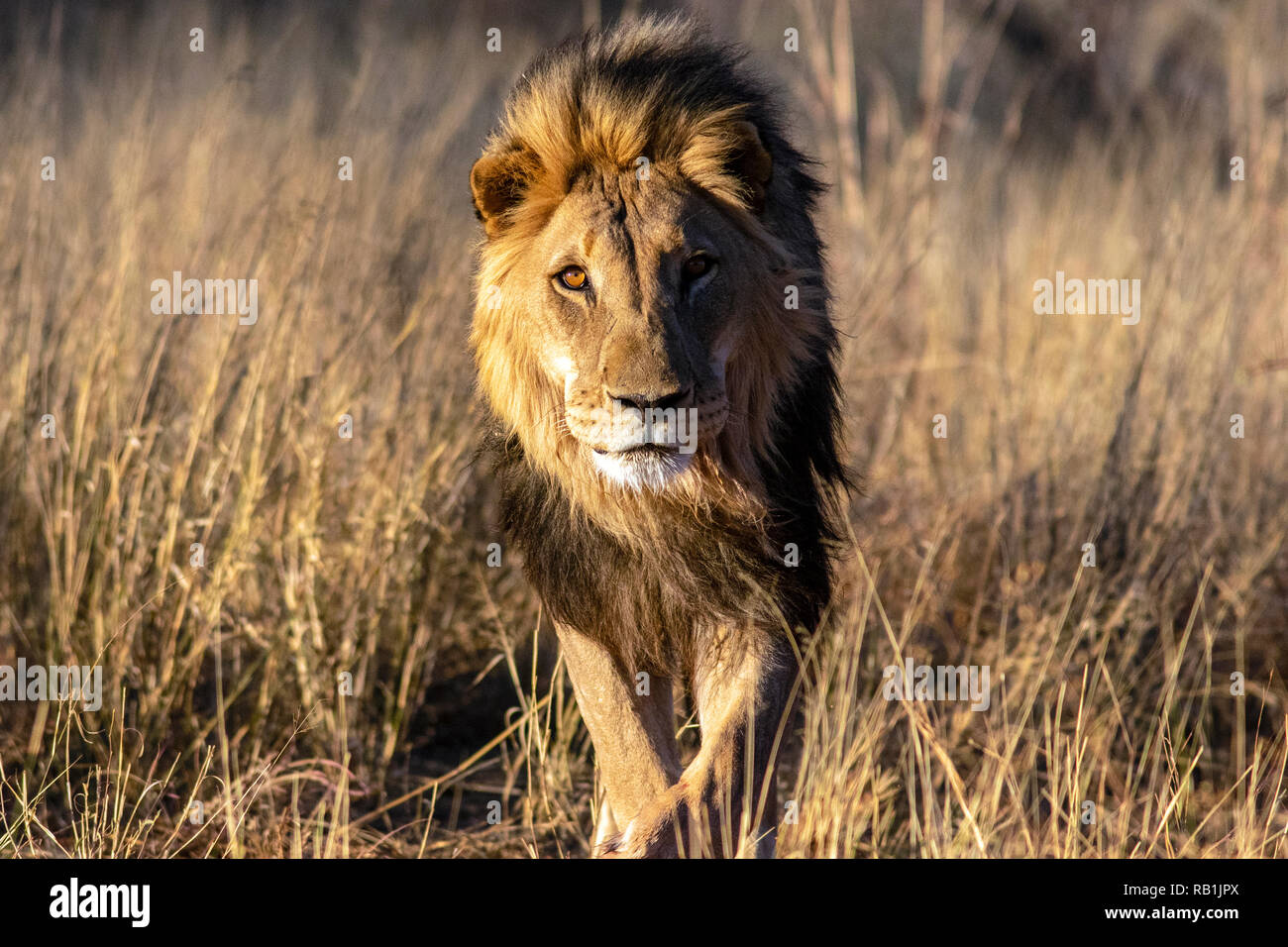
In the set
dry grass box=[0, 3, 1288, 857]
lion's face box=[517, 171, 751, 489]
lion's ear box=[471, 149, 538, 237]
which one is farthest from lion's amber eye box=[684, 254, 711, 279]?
dry grass box=[0, 3, 1288, 857]

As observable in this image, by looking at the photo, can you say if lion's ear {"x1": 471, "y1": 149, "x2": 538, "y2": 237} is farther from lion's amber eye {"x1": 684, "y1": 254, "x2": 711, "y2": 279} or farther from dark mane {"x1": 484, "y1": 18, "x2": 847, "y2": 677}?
lion's amber eye {"x1": 684, "y1": 254, "x2": 711, "y2": 279}

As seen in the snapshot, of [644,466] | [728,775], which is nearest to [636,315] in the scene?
[644,466]

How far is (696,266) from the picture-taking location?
355 cm

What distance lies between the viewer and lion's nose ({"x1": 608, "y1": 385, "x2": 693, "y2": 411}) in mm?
3256

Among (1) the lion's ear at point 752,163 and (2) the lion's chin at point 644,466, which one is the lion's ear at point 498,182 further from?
(2) the lion's chin at point 644,466

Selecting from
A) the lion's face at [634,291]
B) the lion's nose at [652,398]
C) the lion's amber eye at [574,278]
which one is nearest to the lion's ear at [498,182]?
the lion's face at [634,291]

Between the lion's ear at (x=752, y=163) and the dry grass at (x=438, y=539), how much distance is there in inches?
52.5

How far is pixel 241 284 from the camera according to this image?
16.5 feet

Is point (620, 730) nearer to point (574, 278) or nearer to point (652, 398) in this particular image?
point (652, 398)

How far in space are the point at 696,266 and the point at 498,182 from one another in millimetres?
596

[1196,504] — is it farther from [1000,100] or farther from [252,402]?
[1000,100]

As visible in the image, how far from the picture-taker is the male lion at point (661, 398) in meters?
3.41

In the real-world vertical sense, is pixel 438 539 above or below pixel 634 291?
below

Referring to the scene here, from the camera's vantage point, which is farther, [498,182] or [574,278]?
[498,182]
